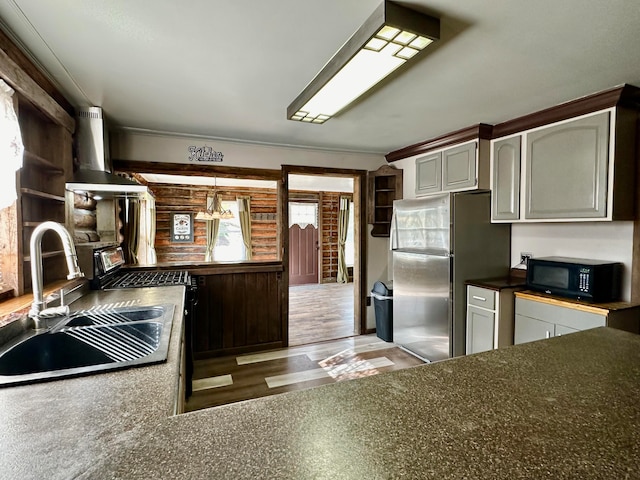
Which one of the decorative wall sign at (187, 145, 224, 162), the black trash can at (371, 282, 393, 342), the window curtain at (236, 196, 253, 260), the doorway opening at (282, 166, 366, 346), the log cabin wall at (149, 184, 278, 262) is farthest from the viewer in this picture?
the window curtain at (236, 196, 253, 260)

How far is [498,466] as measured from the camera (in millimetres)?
565

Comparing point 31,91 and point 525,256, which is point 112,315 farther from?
point 525,256

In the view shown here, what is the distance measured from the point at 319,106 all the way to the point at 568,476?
2392 millimetres

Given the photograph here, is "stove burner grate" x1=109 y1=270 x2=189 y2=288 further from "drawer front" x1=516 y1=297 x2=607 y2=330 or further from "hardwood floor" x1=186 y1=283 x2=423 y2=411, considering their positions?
"drawer front" x1=516 y1=297 x2=607 y2=330

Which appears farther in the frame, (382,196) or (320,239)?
(320,239)

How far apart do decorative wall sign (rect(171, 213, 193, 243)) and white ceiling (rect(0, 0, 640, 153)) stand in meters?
4.34

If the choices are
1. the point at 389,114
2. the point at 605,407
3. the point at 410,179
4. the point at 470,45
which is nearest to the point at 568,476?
the point at 605,407

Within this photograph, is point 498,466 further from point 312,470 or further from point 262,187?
point 262,187

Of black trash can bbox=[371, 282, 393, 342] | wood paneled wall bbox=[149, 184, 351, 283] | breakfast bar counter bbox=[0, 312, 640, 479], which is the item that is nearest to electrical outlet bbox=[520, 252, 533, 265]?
black trash can bbox=[371, 282, 393, 342]

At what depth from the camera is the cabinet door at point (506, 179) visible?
290 cm

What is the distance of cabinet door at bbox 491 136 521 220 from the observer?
2.90 metres

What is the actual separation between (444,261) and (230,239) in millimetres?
5336

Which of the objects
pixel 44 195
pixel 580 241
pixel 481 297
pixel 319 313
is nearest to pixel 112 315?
pixel 44 195

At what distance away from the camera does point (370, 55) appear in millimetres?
1715
